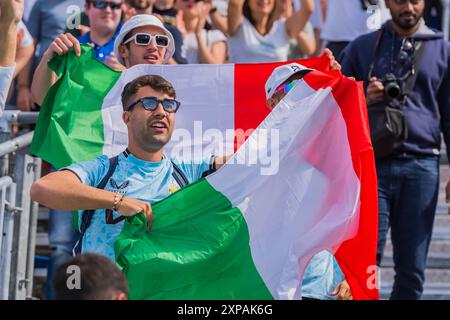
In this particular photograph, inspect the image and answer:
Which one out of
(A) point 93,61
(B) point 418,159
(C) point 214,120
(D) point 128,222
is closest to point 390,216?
(B) point 418,159

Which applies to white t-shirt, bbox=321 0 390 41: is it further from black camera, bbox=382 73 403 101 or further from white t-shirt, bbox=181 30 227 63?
black camera, bbox=382 73 403 101

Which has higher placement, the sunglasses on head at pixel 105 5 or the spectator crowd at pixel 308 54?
the sunglasses on head at pixel 105 5

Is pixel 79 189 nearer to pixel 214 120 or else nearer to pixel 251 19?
pixel 214 120

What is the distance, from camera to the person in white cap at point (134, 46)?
7.40 m

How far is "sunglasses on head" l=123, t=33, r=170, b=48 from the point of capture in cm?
740

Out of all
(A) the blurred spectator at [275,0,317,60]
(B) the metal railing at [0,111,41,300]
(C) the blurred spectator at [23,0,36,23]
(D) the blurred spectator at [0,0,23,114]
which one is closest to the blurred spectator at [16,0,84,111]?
(C) the blurred spectator at [23,0,36,23]

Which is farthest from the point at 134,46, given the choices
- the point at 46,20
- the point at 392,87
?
the point at 46,20

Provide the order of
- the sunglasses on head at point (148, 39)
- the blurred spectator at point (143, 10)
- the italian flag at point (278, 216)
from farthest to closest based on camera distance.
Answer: the blurred spectator at point (143, 10) → the sunglasses on head at point (148, 39) → the italian flag at point (278, 216)

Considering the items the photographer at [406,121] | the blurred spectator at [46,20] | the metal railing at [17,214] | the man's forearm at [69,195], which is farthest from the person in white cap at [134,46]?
the blurred spectator at [46,20]

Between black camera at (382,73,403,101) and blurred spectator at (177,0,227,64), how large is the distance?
1.94 m

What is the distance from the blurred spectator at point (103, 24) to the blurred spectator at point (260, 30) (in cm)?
136

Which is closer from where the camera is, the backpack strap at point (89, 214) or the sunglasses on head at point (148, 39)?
the backpack strap at point (89, 214)

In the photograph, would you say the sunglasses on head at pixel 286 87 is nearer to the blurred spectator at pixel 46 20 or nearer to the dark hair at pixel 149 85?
the dark hair at pixel 149 85

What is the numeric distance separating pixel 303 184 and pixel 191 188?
531 mm
